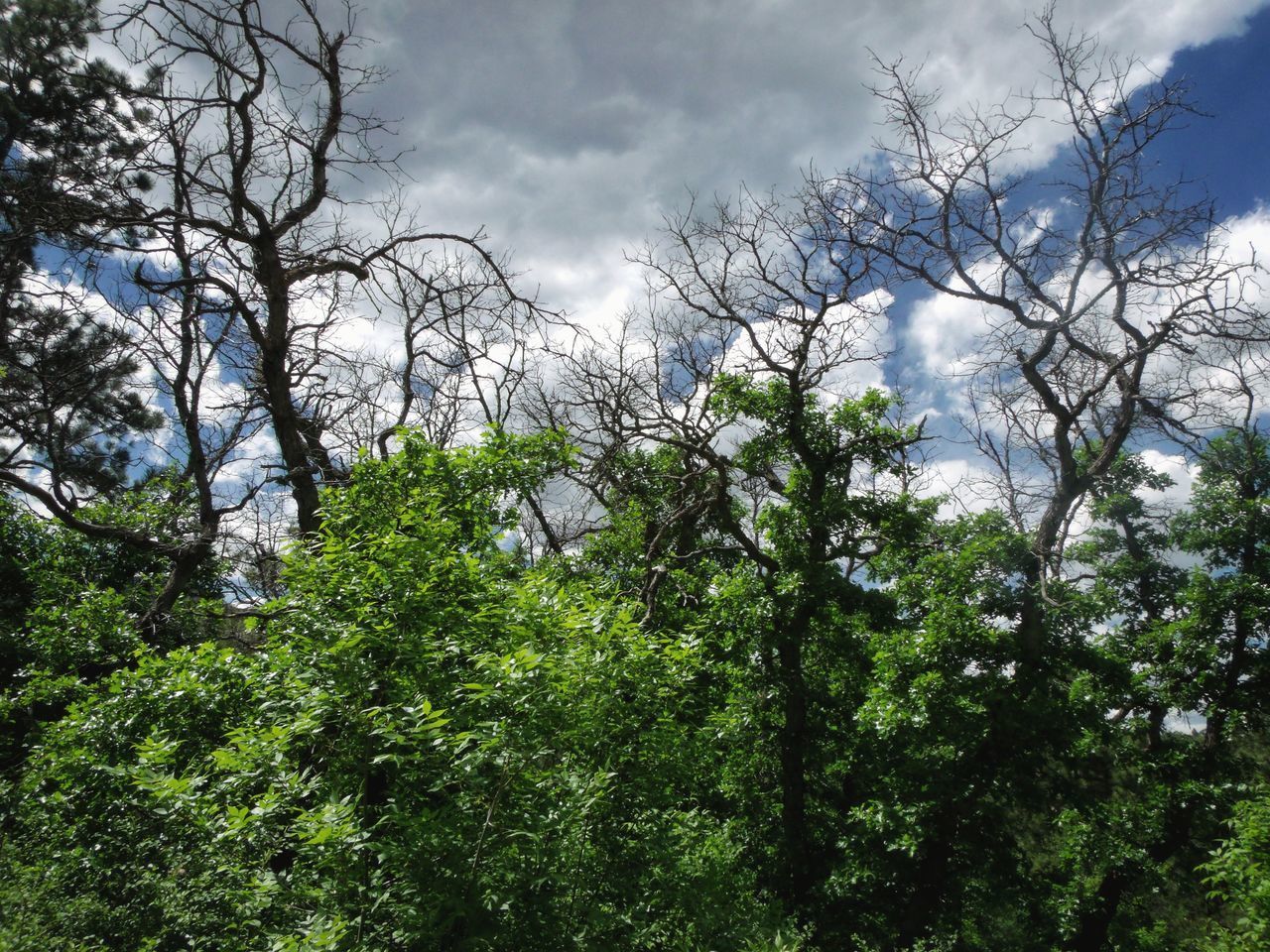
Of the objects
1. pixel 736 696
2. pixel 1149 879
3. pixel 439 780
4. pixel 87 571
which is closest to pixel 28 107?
pixel 87 571

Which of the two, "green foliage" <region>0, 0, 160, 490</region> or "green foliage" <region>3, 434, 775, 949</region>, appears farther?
"green foliage" <region>0, 0, 160, 490</region>

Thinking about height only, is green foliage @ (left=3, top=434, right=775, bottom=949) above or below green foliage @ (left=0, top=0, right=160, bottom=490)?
below

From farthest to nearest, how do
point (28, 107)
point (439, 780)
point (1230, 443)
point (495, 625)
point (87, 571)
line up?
1. point (1230, 443)
2. point (87, 571)
3. point (28, 107)
4. point (495, 625)
5. point (439, 780)

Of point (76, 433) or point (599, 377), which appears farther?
point (599, 377)

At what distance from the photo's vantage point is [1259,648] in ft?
43.2

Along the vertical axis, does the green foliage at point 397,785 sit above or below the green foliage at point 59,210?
below

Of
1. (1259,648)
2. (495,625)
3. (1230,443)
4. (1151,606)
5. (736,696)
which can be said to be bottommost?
(495,625)

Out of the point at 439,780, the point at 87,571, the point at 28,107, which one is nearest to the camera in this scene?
the point at 439,780

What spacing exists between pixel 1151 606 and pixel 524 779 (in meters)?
16.0

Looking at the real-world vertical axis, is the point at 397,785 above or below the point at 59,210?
below

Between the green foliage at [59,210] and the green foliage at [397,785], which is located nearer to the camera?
the green foliage at [397,785]

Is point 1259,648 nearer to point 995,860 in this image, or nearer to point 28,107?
point 995,860

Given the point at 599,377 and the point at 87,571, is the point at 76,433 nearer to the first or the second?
the point at 87,571

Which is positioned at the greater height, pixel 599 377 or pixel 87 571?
pixel 599 377
